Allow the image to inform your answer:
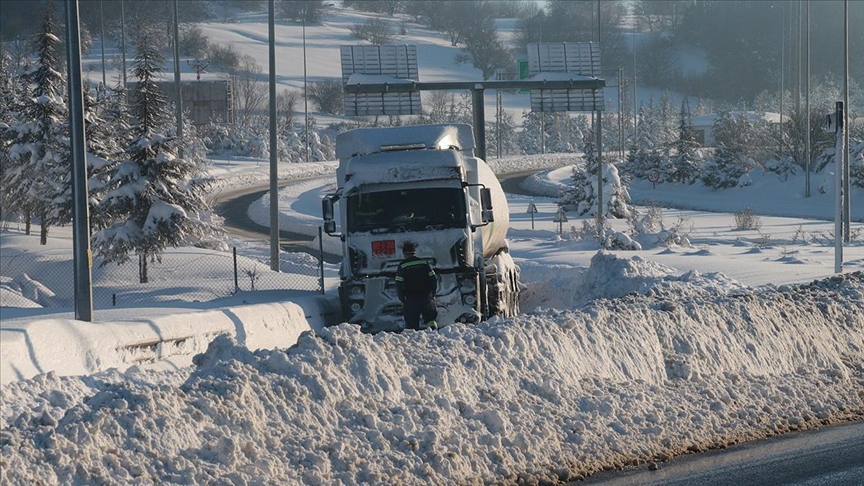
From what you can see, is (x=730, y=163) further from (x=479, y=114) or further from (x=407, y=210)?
(x=407, y=210)

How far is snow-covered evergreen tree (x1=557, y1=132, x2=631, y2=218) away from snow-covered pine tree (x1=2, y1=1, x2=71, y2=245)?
86.3 ft

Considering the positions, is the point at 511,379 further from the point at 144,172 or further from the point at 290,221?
the point at 290,221

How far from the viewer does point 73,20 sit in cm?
1692

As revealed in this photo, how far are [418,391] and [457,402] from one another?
1.31ft

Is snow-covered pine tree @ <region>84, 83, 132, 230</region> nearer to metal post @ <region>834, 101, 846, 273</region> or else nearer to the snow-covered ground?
the snow-covered ground

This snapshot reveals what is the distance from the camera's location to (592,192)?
58.8m

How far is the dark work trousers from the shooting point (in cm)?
1720

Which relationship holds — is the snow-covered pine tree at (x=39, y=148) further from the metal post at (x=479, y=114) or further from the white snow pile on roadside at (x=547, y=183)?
the white snow pile on roadside at (x=547, y=183)

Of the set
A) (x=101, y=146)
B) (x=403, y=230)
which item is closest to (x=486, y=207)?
(x=403, y=230)

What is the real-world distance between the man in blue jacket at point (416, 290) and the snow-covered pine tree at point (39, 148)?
21.4m

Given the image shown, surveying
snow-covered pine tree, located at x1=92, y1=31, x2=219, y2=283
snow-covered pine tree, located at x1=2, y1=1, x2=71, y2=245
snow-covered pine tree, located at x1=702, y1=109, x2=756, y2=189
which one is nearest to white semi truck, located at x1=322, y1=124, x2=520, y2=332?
snow-covered pine tree, located at x1=92, y1=31, x2=219, y2=283

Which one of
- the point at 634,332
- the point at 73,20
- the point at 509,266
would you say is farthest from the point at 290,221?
the point at 634,332

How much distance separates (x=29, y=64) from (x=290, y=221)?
1630 centimetres

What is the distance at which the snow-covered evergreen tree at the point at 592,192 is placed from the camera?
185 ft
